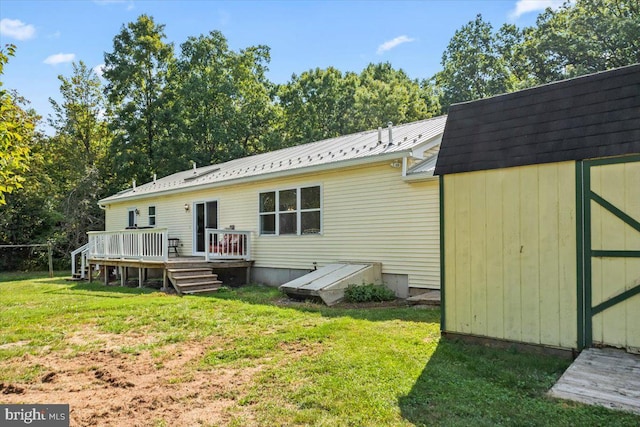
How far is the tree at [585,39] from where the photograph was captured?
1917cm

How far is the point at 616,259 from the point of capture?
12.9 feet

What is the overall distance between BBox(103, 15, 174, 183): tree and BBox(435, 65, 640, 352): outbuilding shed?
2308 centimetres

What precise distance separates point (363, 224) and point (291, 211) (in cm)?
226

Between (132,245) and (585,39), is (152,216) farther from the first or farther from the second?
(585,39)

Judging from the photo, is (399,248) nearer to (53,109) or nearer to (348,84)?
(348,84)

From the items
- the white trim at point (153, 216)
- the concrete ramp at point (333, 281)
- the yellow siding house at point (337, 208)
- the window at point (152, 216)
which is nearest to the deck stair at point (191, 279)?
the yellow siding house at point (337, 208)

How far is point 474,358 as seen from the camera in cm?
427

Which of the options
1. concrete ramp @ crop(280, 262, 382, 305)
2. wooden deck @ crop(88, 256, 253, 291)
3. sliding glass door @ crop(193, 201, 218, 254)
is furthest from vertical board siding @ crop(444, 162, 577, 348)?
sliding glass door @ crop(193, 201, 218, 254)

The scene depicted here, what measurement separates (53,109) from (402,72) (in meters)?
25.2

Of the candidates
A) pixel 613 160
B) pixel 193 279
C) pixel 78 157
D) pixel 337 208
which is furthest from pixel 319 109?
pixel 613 160

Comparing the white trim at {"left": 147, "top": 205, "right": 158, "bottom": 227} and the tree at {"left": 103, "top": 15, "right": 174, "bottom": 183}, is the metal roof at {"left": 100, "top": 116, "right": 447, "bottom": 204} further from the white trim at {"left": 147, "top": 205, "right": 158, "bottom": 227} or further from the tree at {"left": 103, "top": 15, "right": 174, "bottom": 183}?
the tree at {"left": 103, "top": 15, "right": 174, "bottom": 183}

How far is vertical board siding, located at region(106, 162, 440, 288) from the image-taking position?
823 centimetres

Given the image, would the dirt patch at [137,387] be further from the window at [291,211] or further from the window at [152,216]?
→ the window at [152,216]

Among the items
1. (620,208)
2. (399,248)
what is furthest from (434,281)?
(620,208)
